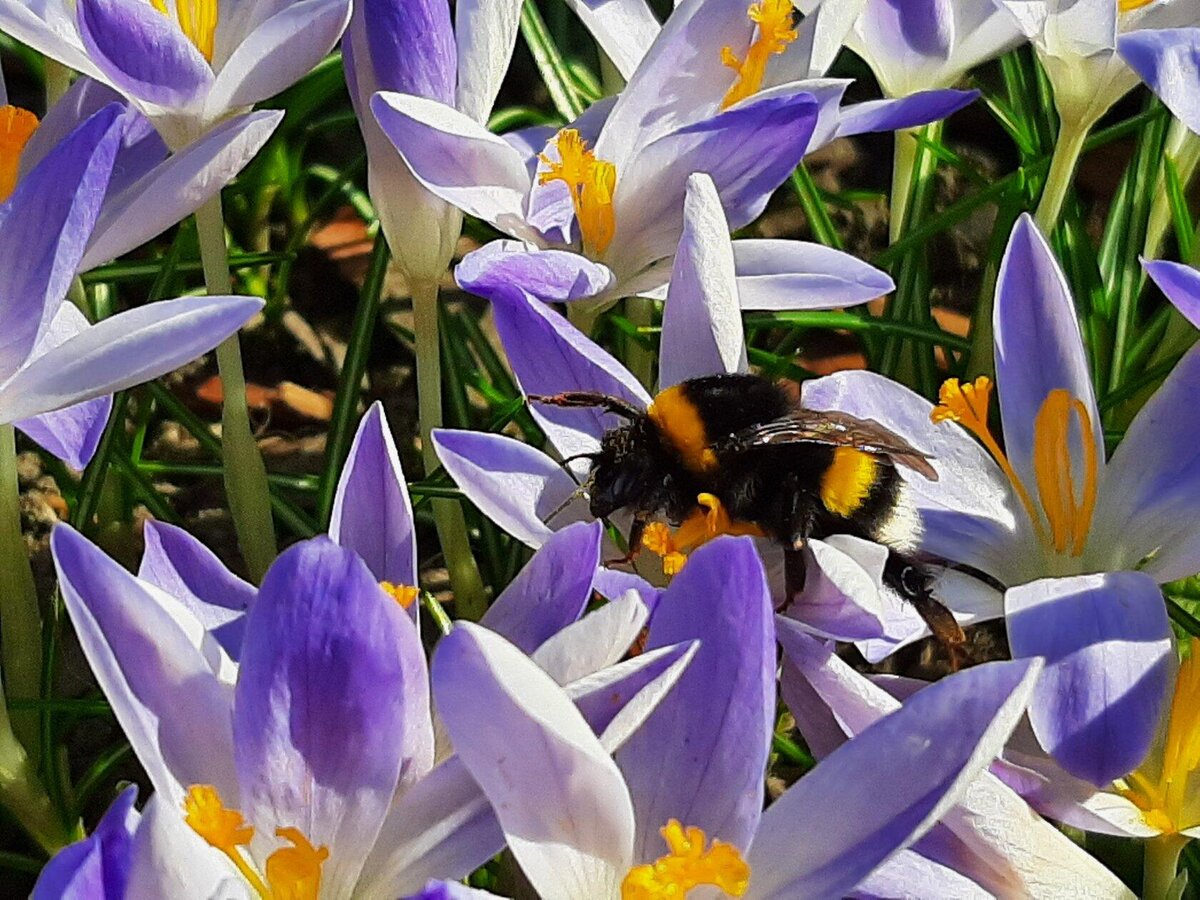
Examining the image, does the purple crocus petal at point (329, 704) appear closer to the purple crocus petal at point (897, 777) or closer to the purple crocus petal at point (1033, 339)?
the purple crocus petal at point (897, 777)

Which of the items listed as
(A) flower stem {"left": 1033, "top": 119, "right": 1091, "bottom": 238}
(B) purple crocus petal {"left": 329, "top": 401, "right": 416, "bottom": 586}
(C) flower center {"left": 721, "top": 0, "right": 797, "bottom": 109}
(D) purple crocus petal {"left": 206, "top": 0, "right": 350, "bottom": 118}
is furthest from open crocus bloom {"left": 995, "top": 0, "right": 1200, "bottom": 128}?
(B) purple crocus petal {"left": 329, "top": 401, "right": 416, "bottom": 586}

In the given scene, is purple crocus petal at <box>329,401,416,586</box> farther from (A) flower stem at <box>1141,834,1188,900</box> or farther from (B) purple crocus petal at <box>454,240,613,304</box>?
(A) flower stem at <box>1141,834,1188,900</box>

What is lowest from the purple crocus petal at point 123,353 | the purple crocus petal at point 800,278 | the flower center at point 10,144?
the purple crocus petal at point 800,278

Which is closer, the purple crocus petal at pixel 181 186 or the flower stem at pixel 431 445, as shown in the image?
the purple crocus petal at pixel 181 186

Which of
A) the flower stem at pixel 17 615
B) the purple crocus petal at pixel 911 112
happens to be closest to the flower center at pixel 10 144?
the flower stem at pixel 17 615

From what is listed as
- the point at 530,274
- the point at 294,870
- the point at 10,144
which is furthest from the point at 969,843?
the point at 10,144
